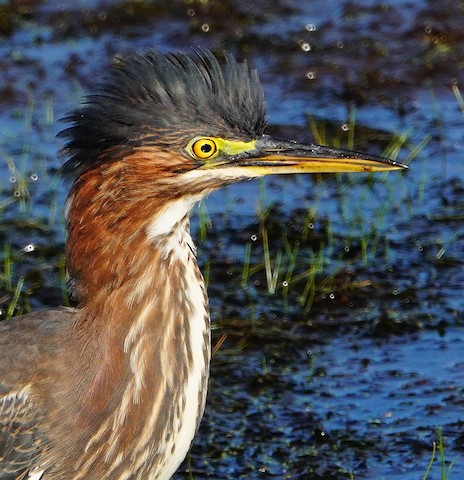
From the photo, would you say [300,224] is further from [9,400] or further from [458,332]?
[9,400]

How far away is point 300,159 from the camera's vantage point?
5.46 m

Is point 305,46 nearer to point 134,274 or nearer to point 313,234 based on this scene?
point 313,234

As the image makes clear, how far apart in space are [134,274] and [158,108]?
0.62 metres

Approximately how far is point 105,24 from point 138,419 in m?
7.73

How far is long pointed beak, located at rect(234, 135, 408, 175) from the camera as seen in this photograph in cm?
539

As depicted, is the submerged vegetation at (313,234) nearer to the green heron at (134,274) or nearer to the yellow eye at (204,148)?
the green heron at (134,274)

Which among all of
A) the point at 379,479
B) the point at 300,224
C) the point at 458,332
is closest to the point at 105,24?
the point at 300,224

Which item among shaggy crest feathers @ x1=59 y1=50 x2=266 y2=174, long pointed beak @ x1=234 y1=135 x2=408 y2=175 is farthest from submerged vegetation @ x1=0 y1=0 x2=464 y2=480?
long pointed beak @ x1=234 y1=135 x2=408 y2=175

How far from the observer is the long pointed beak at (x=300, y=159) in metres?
5.39

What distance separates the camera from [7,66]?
11.9 metres

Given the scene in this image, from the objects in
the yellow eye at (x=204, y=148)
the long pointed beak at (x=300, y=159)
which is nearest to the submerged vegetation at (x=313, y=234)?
the yellow eye at (x=204, y=148)

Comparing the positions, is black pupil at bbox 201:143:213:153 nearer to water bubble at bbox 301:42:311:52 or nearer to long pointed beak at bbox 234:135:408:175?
long pointed beak at bbox 234:135:408:175

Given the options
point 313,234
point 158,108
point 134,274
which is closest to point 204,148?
point 158,108

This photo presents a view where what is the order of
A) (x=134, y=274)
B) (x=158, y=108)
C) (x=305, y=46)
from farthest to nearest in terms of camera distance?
(x=305, y=46), (x=134, y=274), (x=158, y=108)
